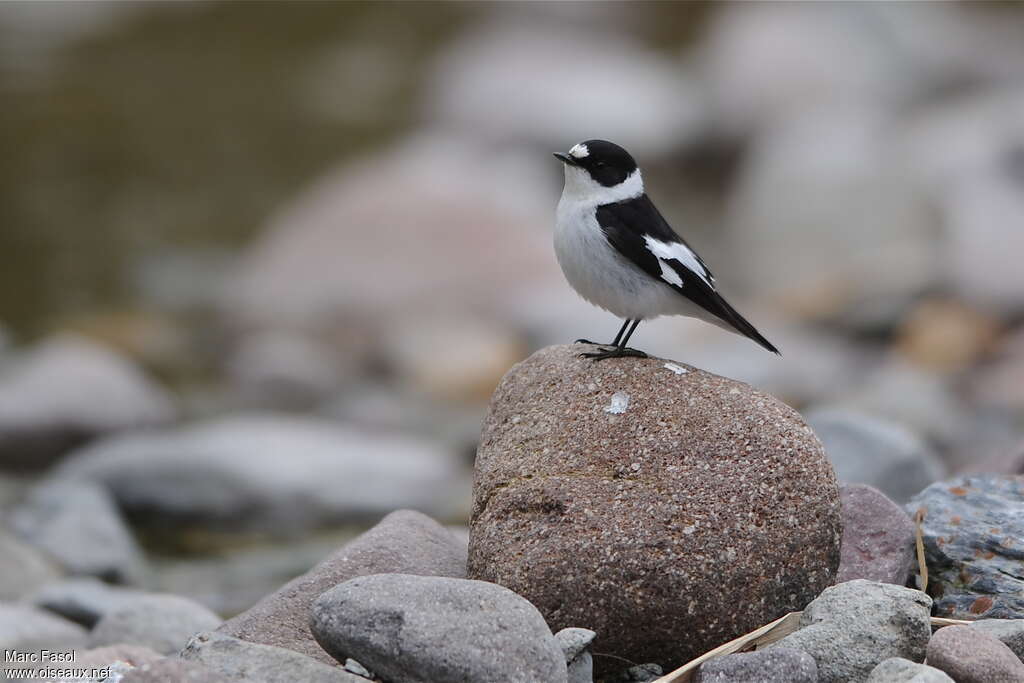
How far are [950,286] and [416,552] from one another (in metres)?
8.50

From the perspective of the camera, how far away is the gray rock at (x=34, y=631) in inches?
242

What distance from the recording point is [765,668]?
4.41m

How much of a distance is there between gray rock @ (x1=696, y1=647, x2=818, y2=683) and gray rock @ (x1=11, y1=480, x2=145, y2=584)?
4.76m

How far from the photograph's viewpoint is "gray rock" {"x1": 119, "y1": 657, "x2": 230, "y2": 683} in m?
3.89

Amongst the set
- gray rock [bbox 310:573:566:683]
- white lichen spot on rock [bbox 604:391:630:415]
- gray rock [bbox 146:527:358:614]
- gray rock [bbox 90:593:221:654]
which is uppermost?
white lichen spot on rock [bbox 604:391:630:415]

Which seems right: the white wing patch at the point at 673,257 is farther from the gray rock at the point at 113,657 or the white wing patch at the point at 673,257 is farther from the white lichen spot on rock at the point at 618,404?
the gray rock at the point at 113,657

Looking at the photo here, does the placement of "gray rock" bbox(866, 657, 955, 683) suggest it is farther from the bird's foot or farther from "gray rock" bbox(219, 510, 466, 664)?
"gray rock" bbox(219, 510, 466, 664)

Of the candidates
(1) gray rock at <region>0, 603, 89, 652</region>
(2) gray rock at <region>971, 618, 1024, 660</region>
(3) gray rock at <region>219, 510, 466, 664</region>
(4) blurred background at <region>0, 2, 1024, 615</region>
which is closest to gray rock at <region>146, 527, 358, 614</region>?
(4) blurred background at <region>0, 2, 1024, 615</region>

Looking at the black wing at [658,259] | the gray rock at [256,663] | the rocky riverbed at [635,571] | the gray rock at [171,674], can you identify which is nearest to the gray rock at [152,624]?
the rocky riverbed at [635,571]

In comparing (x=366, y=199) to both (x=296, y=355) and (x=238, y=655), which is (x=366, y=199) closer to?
(x=296, y=355)

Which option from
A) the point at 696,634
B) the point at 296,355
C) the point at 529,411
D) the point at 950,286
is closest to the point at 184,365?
the point at 296,355

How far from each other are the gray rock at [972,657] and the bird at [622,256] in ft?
5.21

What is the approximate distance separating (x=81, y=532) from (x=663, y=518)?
186 inches

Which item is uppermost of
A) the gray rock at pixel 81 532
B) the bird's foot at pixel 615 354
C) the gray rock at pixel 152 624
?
the bird's foot at pixel 615 354
